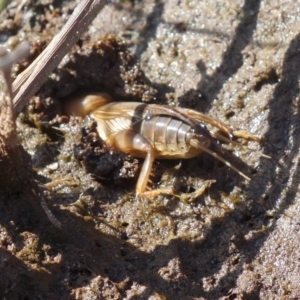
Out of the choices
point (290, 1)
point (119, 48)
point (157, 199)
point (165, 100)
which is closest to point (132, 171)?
point (157, 199)

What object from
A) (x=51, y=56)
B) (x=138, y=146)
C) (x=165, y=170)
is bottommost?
(x=165, y=170)

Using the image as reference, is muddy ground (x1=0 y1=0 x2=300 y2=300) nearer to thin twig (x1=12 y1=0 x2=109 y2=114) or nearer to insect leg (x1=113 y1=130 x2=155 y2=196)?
insect leg (x1=113 y1=130 x2=155 y2=196)

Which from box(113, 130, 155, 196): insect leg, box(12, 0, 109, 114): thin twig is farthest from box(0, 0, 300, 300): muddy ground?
box(12, 0, 109, 114): thin twig

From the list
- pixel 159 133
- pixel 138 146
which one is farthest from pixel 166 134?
pixel 138 146

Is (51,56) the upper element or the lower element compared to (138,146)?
upper

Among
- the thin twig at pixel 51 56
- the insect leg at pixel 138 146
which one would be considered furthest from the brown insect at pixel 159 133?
the thin twig at pixel 51 56

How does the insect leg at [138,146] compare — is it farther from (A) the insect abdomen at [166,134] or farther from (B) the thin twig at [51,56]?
(B) the thin twig at [51,56]

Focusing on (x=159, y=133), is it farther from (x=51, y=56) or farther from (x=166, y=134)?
(x=51, y=56)
